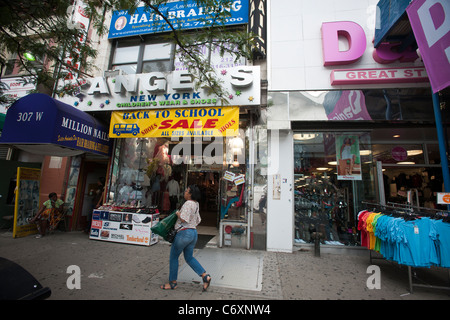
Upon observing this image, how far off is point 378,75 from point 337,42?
5.17ft

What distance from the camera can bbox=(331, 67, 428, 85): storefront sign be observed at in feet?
18.7

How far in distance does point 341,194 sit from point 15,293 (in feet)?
23.3

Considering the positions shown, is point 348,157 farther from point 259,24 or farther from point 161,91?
point 161,91

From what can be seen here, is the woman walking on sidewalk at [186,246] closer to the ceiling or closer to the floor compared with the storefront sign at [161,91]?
closer to the floor

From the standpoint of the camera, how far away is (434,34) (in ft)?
13.4

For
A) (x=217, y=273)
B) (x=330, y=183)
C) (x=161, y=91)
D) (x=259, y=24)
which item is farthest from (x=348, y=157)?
(x=161, y=91)

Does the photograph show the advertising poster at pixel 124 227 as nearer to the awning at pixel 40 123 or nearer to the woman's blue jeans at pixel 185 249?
the awning at pixel 40 123

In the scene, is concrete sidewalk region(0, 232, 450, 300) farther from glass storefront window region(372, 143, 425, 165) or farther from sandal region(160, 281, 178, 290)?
glass storefront window region(372, 143, 425, 165)

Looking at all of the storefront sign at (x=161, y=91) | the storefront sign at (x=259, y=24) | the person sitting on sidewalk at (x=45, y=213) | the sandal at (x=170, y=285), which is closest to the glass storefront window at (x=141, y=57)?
the storefront sign at (x=161, y=91)

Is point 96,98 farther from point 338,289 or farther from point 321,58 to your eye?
point 338,289

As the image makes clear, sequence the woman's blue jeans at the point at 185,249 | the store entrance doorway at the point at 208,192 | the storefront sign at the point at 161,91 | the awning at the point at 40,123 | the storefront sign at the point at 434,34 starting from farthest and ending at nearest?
1. the store entrance doorway at the point at 208,192
2. the storefront sign at the point at 161,91
3. the awning at the point at 40,123
4. the storefront sign at the point at 434,34
5. the woman's blue jeans at the point at 185,249

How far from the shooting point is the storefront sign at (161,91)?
553cm

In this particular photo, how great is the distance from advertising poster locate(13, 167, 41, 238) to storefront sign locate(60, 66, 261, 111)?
9.90 feet

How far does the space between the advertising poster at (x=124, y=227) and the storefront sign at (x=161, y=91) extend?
3.38m
